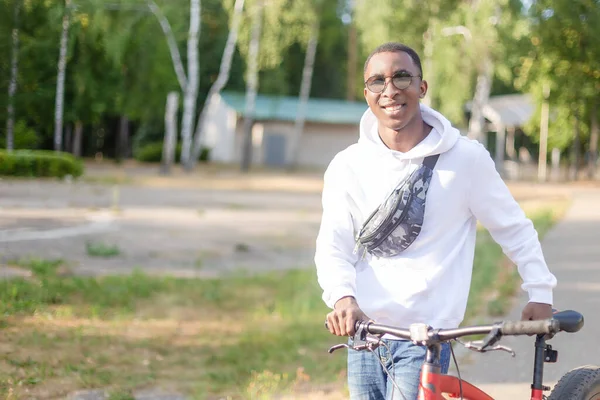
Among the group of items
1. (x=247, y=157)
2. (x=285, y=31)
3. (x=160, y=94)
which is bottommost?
(x=247, y=157)

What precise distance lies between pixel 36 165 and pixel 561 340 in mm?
24041

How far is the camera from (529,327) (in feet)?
7.48

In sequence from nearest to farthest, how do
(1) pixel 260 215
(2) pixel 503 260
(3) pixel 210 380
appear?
1. (3) pixel 210 380
2. (2) pixel 503 260
3. (1) pixel 260 215

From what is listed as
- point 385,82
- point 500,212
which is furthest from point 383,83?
point 500,212

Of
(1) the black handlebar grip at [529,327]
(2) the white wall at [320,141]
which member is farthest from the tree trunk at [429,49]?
(1) the black handlebar grip at [529,327]

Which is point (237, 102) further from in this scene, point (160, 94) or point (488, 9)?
point (488, 9)

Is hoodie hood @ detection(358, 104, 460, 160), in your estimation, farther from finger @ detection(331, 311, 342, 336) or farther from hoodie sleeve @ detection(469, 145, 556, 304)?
finger @ detection(331, 311, 342, 336)

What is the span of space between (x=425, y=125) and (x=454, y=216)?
12.6 inches

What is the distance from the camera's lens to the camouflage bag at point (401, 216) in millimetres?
2791

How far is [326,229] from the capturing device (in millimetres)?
2904

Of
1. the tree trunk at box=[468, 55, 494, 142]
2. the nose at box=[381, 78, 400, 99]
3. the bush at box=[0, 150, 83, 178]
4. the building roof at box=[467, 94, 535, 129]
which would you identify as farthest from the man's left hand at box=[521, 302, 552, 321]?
the building roof at box=[467, 94, 535, 129]

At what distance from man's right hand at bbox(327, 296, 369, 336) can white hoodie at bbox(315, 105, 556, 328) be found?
121 millimetres

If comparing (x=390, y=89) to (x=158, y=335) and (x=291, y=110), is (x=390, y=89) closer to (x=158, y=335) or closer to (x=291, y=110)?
(x=158, y=335)

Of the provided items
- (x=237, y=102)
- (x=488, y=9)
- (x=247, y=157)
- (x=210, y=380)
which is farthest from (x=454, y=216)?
(x=237, y=102)
